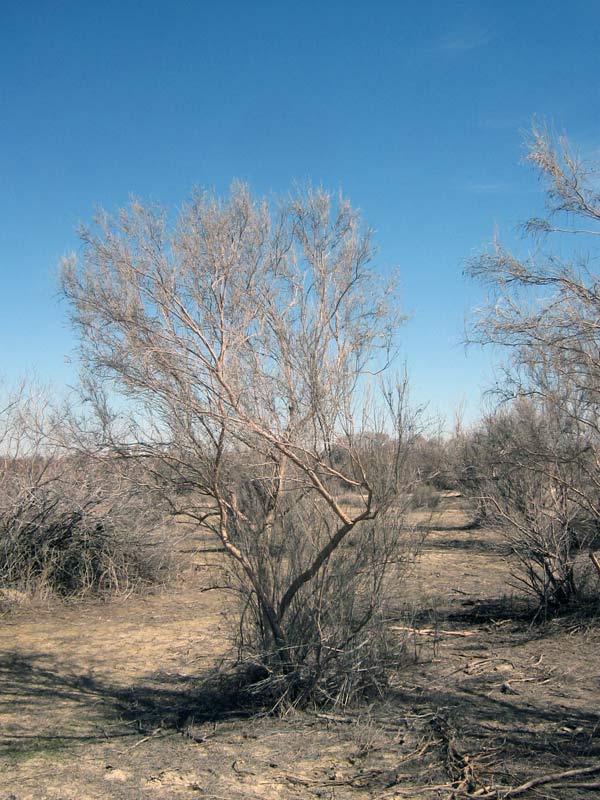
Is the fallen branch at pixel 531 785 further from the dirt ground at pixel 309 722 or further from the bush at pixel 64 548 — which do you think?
the bush at pixel 64 548

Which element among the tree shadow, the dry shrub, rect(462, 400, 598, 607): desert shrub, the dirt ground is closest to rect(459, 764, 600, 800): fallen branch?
the dirt ground

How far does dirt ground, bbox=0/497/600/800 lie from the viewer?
4.48 m

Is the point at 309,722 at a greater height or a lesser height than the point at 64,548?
lesser

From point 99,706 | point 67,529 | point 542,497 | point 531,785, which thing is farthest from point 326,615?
point 67,529

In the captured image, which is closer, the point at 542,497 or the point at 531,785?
the point at 531,785

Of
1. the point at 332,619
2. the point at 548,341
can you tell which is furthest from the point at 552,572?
the point at 332,619

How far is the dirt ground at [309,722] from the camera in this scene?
4.48 metres

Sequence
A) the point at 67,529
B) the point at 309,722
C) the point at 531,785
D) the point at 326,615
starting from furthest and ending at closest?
1. the point at 67,529
2. the point at 326,615
3. the point at 309,722
4. the point at 531,785

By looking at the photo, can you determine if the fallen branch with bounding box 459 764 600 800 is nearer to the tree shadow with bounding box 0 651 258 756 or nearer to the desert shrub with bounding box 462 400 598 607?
the tree shadow with bounding box 0 651 258 756

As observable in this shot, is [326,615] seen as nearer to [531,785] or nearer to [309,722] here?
[309,722]

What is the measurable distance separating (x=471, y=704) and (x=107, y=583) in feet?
24.3

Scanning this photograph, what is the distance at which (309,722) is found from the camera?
5.48 meters

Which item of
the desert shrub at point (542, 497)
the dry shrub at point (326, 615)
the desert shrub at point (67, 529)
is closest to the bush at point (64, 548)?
the desert shrub at point (67, 529)

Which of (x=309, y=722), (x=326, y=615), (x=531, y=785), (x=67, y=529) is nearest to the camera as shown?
(x=531, y=785)
